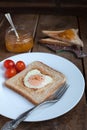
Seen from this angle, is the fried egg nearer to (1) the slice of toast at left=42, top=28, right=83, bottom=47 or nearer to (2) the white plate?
(2) the white plate

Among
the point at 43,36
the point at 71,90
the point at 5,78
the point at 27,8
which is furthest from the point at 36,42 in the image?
the point at 27,8

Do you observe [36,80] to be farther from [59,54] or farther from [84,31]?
[84,31]

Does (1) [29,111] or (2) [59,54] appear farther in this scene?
(2) [59,54]

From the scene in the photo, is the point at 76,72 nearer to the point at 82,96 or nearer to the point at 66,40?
the point at 82,96

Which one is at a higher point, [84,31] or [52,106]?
[52,106]

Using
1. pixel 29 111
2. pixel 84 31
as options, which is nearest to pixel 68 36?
pixel 84 31

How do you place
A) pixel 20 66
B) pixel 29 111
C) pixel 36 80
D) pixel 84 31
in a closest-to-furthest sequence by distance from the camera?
pixel 29 111 < pixel 36 80 < pixel 20 66 < pixel 84 31

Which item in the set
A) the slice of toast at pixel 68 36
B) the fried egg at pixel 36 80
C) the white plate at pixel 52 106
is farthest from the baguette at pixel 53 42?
the fried egg at pixel 36 80
